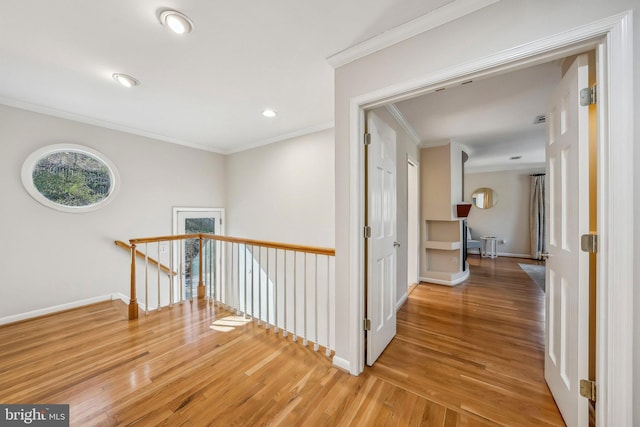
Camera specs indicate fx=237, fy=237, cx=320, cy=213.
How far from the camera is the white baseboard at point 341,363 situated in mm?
1798

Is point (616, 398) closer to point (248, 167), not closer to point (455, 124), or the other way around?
point (455, 124)

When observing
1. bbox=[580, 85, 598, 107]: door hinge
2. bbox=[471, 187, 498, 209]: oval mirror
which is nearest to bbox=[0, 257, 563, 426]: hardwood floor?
bbox=[580, 85, 598, 107]: door hinge

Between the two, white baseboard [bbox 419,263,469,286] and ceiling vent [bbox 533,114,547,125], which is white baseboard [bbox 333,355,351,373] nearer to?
white baseboard [bbox 419,263,469,286]

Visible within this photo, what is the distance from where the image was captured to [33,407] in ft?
4.90

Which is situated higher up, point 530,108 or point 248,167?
point 530,108

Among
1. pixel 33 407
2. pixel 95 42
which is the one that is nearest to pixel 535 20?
pixel 95 42

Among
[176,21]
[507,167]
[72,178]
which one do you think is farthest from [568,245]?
[507,167]

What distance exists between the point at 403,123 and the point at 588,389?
9.25ft

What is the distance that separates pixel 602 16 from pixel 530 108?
2209 millimetres

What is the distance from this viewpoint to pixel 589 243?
112 centimetres

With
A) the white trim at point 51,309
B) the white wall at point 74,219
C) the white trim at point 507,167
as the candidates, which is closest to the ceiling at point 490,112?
the white trim at point 507,167

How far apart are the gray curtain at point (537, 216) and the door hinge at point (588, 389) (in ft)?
20.7

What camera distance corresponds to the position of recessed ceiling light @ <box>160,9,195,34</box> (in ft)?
4.81

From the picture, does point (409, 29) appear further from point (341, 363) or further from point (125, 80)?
point (125, 80)
